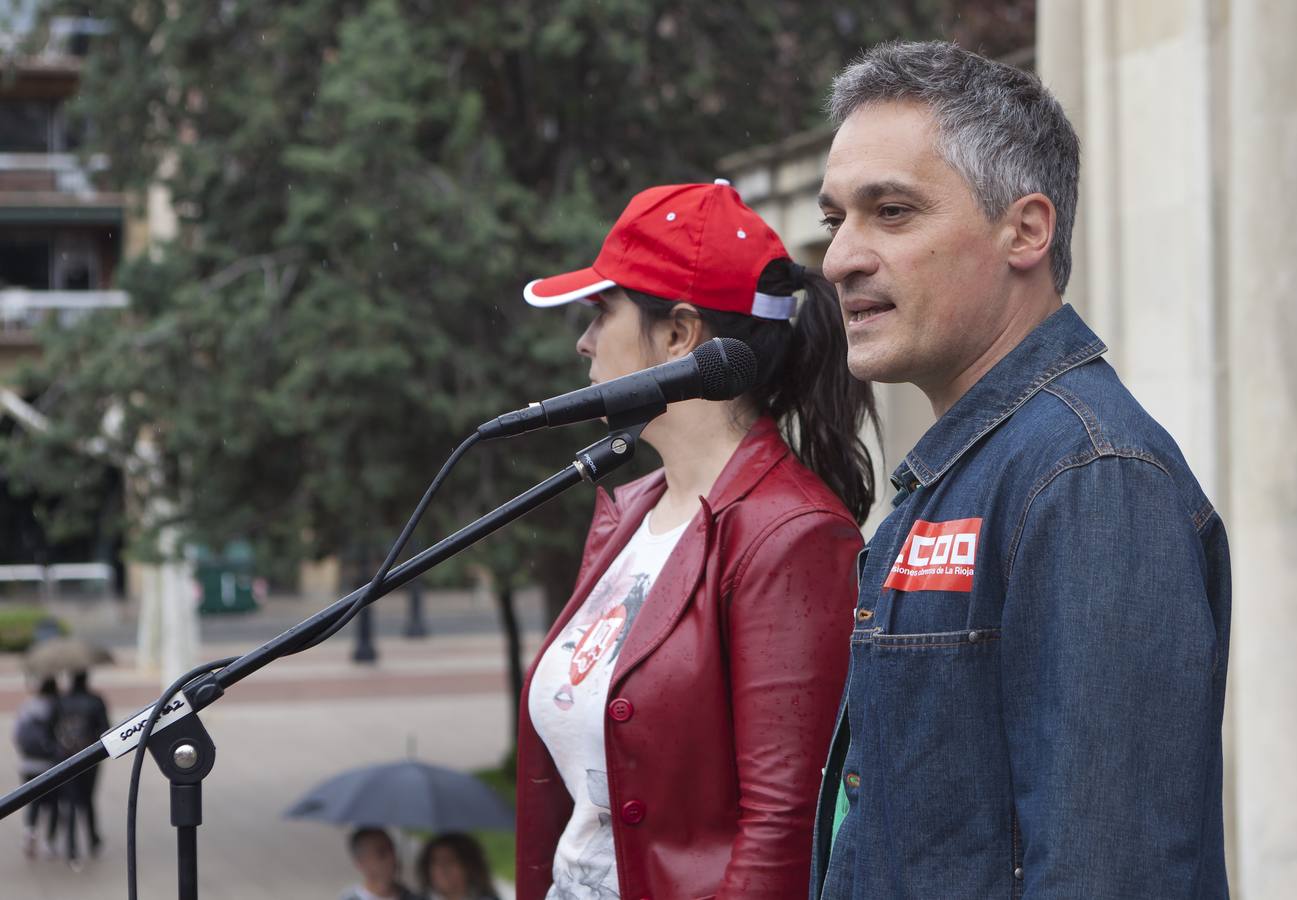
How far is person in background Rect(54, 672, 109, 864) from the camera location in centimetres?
1106

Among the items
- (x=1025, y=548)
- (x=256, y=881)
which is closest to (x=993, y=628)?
(x=1025, y=548)

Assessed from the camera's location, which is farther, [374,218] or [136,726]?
[374,218]

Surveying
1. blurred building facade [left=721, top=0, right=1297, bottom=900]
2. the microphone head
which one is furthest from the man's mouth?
blurred building facade [left=721, top=0, right=1297, bottom=900]

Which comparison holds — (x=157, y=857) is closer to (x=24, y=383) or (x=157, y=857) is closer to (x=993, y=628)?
(x=24, y=383)

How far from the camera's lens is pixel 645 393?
228cm

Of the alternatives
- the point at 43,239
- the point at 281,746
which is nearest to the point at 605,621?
the point at 281,746

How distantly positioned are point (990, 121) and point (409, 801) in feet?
23.4

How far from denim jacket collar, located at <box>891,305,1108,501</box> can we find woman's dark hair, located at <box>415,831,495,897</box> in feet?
18.7

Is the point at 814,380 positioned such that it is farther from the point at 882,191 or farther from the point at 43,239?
the point at 43,239

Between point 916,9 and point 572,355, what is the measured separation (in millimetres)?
4145

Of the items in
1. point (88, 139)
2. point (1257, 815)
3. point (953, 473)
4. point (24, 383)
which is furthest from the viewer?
point (88, 139)

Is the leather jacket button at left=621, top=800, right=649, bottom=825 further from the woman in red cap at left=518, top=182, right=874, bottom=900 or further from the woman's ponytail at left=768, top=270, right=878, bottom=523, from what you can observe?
the woman's ponytail at left=768, top=270, right=878, bottom=523

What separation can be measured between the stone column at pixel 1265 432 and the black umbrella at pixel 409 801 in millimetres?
4162

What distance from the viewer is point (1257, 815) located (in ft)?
16.1
